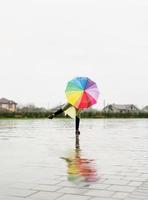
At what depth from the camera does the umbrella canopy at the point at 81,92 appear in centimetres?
2036

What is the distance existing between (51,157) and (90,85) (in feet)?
29.5

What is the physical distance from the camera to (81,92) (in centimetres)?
2031

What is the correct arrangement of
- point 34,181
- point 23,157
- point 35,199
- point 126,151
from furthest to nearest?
1. point 126,151
2. point 23,157
3. point 34,181
4. point 35,199

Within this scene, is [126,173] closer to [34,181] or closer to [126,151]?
[34,181]

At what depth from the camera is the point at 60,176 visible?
868cm

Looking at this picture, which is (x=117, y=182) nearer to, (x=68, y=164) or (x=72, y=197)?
(x=72, y=197)

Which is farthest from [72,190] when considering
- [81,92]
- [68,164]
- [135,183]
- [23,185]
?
[81,92]

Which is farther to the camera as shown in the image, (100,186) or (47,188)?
(100,186)

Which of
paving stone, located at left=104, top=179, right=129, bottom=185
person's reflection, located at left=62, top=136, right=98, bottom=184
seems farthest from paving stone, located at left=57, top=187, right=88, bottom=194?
paving stone, located at left=104, top=179, right=129, bottom=185

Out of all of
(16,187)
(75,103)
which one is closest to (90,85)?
(75,103)

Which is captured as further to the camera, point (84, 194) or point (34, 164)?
point (34, 164)

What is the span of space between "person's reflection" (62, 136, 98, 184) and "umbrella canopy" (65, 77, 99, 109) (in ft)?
25.3

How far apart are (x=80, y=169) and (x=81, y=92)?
35.6 feet

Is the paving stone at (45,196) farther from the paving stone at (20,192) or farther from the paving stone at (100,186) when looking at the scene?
the paving stone at (100,186)
